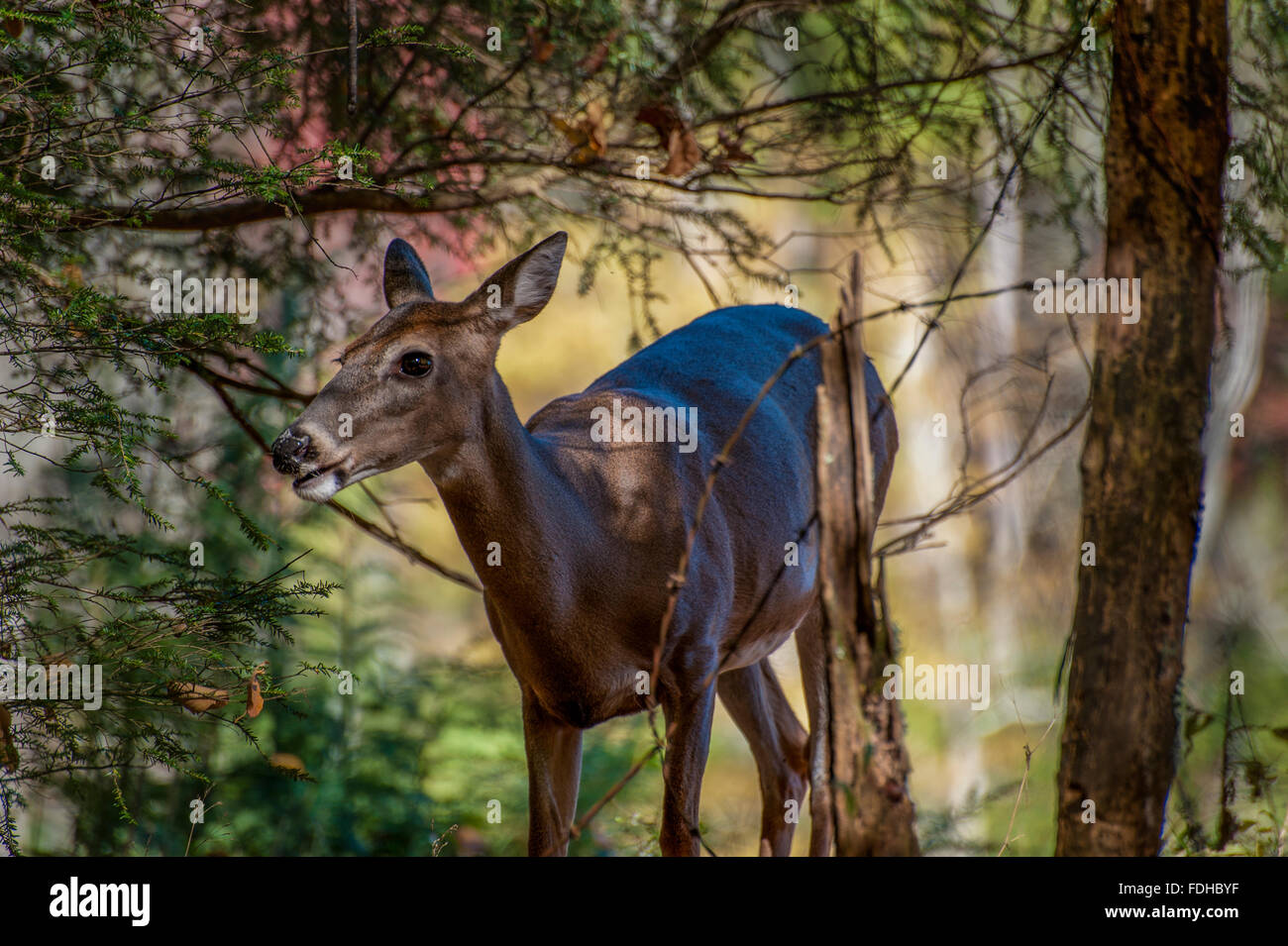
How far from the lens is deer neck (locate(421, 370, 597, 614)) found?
189 inches

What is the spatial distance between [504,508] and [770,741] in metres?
2.64

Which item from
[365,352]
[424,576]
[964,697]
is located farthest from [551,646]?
[424,576]

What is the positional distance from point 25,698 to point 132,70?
297 centimetres

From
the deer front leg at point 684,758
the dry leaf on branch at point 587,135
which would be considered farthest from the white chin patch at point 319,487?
the dry leaf on branch at point 587,135

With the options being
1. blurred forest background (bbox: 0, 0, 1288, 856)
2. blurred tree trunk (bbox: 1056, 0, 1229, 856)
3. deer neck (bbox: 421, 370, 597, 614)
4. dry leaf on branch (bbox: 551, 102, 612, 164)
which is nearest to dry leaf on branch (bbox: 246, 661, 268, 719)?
blurred forest background (bbox: 0, 0, 1288, 856)

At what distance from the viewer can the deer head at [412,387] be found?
4.39 meters

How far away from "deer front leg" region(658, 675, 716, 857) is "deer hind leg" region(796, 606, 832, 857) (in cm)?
116

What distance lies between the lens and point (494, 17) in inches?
259

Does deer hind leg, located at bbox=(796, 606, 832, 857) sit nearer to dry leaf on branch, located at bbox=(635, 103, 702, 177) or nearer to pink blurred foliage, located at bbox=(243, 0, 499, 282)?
dry leaf on branch, located at bbox=(635, 103, 702, 177)

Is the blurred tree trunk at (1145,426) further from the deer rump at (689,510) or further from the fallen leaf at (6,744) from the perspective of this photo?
the fallen leaf at (6,744)

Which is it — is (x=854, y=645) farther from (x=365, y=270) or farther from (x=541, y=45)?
(x=365, y=270)

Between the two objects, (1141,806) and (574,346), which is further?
(574,346)

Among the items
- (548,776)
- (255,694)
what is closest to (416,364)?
(255,694)
